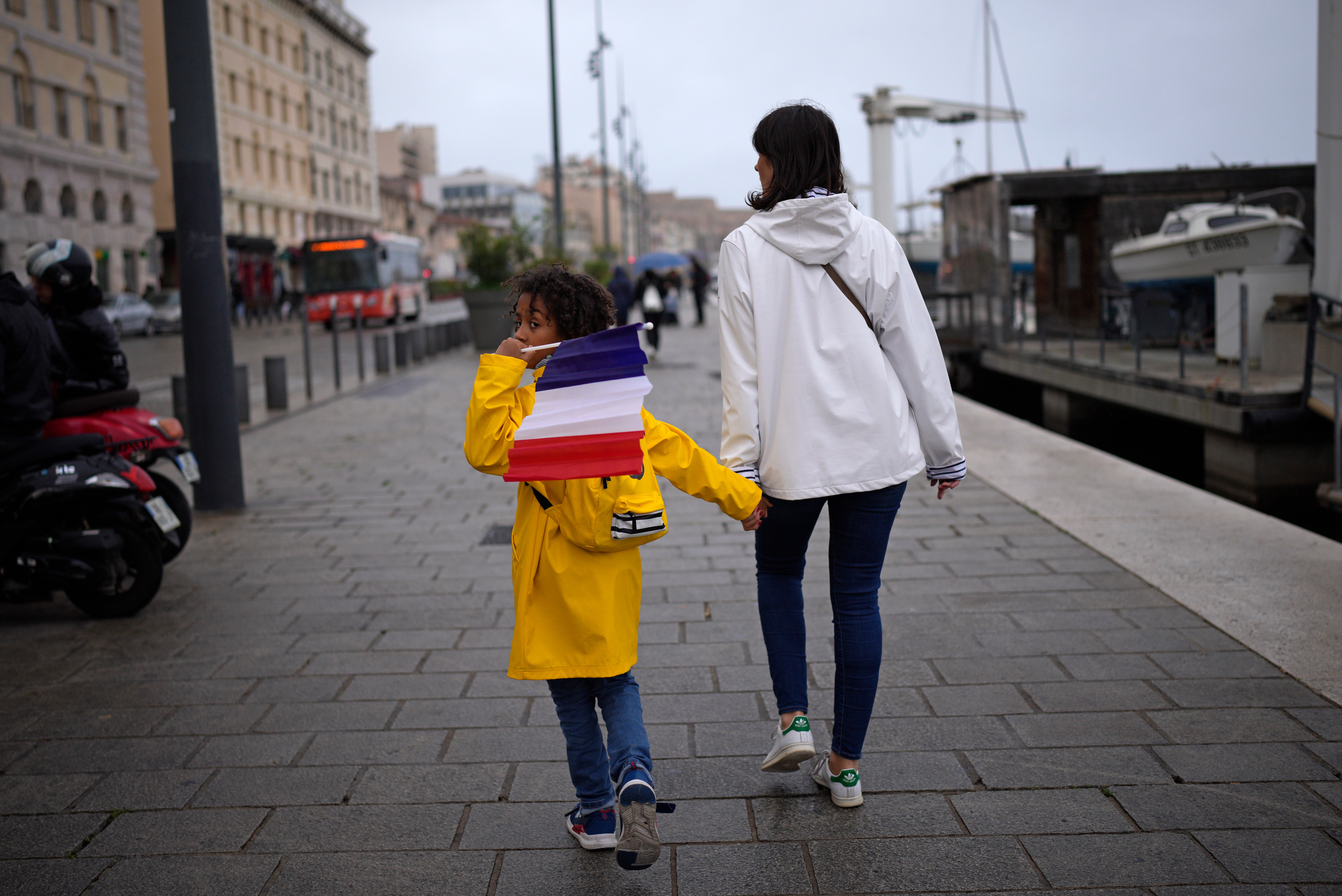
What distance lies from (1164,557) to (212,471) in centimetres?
550

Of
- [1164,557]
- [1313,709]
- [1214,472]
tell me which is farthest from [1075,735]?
[1214,472]

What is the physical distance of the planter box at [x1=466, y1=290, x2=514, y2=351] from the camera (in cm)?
2245

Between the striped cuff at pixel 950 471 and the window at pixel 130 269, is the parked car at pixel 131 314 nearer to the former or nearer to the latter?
the window at pixel 130 269

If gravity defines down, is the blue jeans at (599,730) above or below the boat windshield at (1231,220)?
below

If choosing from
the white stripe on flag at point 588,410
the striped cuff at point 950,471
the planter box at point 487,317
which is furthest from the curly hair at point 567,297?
the planter box at point 487,317

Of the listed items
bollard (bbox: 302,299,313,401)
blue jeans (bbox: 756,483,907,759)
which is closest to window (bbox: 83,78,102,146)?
bollard (bbox: 302,299,313,401)

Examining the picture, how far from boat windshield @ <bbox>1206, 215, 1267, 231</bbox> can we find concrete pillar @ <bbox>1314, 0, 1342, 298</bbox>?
3704 millimetres

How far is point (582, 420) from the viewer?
8.50ft

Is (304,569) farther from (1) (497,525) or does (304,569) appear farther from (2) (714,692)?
(2) (714,692)

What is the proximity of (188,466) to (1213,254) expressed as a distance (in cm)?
1344

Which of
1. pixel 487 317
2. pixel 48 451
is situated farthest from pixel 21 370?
pixel 487 317

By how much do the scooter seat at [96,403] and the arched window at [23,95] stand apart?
3544 cm

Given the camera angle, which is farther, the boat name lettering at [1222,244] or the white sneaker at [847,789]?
the boat name lettering at [1222,244]

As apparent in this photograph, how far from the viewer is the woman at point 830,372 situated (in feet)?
9.77
